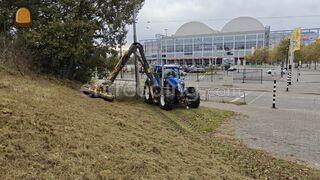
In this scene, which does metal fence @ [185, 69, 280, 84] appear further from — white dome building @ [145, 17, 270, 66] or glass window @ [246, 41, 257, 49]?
glass window @ [246, 41, 257, 49]

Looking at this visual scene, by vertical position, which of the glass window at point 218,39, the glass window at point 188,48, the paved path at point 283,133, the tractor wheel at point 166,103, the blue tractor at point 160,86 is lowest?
the paved path at point 283,133

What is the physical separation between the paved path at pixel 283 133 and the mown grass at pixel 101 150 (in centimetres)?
88

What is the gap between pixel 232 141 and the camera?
8562 mm

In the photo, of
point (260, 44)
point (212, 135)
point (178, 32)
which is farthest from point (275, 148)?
point (178, 32)

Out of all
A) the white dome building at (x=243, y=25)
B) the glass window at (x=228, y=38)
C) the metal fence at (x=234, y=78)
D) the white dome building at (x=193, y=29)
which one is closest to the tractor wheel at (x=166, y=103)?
the metal fence at (x=234, y=78)

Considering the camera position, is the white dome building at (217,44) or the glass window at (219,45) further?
the glass window at (219,45)

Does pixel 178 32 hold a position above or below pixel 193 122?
above

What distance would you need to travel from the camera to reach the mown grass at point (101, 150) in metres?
3.92

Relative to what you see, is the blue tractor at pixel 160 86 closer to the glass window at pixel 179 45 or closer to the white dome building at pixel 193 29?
the glass window at pixel 179 45

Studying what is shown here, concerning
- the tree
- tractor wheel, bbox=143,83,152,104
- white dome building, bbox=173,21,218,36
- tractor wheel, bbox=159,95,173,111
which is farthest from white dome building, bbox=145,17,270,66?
tractor wheel, bbox=159,95,173,111

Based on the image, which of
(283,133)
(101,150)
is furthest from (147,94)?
(101,150)

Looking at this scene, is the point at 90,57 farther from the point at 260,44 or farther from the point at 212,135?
the point at 260,44

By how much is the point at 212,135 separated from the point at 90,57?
6420mm

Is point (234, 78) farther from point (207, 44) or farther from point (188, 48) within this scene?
point (188, 48)
